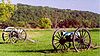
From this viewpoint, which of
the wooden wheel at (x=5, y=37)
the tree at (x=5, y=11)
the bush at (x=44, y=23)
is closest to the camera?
the wooden wheel at (x=5, y=37)

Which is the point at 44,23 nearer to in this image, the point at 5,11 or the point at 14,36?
the point at 5,11

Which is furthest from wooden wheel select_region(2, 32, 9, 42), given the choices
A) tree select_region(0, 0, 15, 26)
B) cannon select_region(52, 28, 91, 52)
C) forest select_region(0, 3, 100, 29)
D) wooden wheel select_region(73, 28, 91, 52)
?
tree select_region(0, 0, 15, 26)

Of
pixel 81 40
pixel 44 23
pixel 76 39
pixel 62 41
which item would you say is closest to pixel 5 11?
pixel 44 23

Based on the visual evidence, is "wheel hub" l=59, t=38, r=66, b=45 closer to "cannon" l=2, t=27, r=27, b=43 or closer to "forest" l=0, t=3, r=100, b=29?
"cannon" l=2, t=27, r=27, b=43

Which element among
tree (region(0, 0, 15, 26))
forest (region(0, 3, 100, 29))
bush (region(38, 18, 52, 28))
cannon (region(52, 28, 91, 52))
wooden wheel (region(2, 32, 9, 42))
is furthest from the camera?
bush (region(38, 18, 52, 28))

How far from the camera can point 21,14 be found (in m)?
49.2

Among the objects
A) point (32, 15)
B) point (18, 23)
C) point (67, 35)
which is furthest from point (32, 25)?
point (67, 35)

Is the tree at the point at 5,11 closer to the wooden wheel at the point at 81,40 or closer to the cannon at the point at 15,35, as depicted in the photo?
the cannon at the point at 15,35

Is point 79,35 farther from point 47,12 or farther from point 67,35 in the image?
point 47,12

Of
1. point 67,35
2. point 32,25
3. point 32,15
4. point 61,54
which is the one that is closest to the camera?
point 61,54

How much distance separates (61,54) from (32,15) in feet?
116

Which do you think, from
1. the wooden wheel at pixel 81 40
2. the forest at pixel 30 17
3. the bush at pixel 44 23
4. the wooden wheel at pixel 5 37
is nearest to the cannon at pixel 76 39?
the wooden wheel at pixel 81 40

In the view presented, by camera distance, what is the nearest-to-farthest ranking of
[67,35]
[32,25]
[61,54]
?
[61,54]
[67,35]
[32,25]

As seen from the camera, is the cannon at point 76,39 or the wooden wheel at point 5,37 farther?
the wooden wheel at point 5,37
